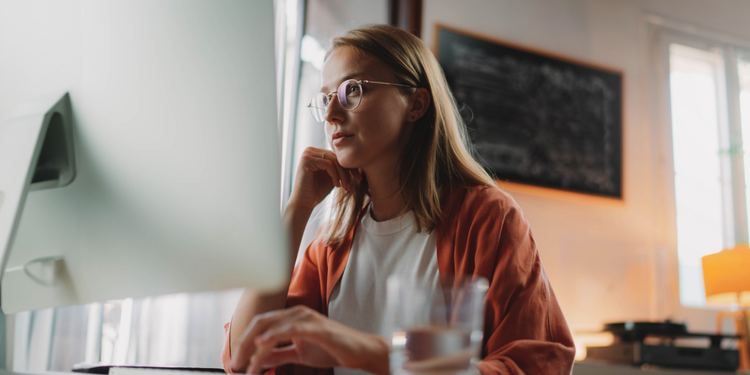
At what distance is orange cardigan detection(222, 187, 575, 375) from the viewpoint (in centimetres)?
70

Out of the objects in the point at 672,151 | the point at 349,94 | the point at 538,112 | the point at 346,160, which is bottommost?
the point at 346,160

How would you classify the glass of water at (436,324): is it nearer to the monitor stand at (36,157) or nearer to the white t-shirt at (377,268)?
the monitor stand at (36,157)

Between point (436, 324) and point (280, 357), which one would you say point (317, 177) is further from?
point (436, 324)

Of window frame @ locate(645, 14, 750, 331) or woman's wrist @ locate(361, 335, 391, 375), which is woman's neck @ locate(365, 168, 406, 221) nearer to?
woman's wrist @ locate(361, 335, 391, 375)

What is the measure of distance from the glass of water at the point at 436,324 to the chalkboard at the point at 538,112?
2131 mm

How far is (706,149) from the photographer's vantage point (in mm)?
3080

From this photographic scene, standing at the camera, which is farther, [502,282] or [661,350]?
[661,350]

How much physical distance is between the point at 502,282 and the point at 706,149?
111 inches

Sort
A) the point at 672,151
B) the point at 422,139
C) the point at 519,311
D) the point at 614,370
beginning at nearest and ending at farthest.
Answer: the point at 519,311
the point at 422,139
the point at 614,370
the point at 672,151

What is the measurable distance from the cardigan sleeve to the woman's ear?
30 cm

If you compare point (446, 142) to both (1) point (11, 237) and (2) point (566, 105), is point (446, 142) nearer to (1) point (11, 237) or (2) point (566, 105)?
(1) point (11, 237)

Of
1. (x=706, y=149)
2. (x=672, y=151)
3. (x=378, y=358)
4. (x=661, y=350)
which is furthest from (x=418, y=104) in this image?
(x=706, y=149)

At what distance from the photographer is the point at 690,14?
10.4ft

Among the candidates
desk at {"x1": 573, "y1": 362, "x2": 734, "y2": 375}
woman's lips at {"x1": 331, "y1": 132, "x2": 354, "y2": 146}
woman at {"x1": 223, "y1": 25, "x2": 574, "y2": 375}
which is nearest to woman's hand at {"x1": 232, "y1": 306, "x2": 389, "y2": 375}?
woman at {"x1": 223, "y1": 25, "x2": 574, "y2": 375}
